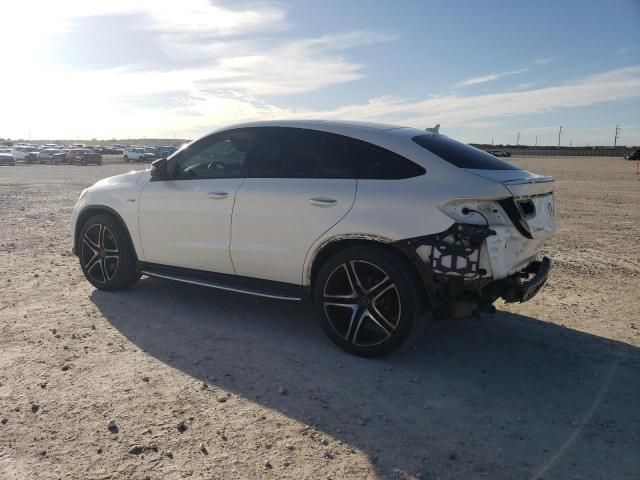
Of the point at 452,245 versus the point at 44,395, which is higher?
the point at 452,245

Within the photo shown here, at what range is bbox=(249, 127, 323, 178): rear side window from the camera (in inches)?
175

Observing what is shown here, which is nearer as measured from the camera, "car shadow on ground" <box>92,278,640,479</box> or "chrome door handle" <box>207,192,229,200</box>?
"car shadow on ground" <box>92,278,640,479</box>

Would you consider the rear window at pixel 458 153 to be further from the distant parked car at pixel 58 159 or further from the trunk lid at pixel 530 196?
the distant parked car at pixel 58 159

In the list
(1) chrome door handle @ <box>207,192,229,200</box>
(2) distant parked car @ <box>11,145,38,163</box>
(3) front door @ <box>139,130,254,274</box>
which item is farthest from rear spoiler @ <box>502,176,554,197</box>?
(2) distant parked car @ <box>11,145,38,163</box>

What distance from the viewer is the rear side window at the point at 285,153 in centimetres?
445

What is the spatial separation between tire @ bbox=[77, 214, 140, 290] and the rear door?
4.91ft

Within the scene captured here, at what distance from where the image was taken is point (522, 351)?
4352 millimetres

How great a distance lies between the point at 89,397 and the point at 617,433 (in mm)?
3247

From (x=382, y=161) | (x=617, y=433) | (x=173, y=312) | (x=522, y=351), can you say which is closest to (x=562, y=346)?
(x=522, y=351)

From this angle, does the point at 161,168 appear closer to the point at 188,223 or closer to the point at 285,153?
the point at 188,223

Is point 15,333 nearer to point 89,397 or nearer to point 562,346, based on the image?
point 89,397

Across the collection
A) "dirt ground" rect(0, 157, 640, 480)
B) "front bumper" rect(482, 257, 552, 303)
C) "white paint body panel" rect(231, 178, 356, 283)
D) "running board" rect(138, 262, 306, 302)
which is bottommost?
"dirt ground" rect(0, 157, 640, 480)

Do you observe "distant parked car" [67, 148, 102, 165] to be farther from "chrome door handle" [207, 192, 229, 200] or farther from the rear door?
the rear door

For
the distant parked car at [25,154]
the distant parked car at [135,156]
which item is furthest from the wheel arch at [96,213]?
the distant parked car at [25,154]
